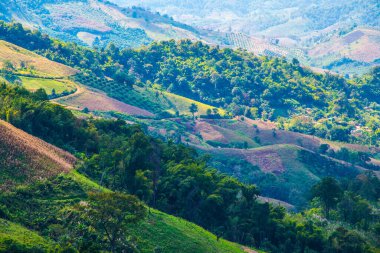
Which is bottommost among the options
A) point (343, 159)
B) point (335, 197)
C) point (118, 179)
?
point (343, 159)

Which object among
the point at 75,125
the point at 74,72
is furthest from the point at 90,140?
the point at 74,72

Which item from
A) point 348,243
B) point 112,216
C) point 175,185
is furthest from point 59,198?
point 348,243

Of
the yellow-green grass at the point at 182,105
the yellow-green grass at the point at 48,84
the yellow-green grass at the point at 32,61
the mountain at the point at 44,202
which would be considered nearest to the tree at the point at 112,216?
the mountain at the point at 44,202

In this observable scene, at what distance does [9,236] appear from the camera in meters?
49.1

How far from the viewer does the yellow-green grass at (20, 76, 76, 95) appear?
15012cm

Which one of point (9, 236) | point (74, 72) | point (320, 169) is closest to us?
point (9, 236)

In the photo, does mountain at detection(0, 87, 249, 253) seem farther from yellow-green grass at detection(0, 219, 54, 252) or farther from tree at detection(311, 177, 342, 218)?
tree at detection(311, 177, 342, 218)

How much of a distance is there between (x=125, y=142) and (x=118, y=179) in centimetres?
886

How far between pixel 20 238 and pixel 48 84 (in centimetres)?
10846

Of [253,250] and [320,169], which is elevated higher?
[253,250]

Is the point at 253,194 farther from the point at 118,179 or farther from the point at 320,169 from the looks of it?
the point at 320,169

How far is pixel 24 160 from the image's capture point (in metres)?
64.7

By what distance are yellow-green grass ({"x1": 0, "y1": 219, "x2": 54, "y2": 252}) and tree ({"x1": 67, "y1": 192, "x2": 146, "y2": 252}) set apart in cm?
436

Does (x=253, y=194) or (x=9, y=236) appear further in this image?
(x=253, y=194)
